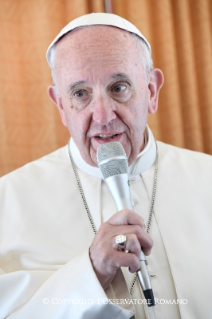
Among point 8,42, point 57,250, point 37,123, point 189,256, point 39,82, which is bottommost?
point 189,256

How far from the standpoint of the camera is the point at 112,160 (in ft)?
5.28

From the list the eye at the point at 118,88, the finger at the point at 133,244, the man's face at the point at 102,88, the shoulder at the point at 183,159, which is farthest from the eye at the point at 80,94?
the finger at the point at 133,244

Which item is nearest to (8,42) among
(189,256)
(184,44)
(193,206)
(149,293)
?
(184,44)

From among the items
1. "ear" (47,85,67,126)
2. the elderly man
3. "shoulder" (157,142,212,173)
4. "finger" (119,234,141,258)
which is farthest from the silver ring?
"shoulder" (157,142,212,173)

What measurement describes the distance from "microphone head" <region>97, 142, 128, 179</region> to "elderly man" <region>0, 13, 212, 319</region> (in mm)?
275

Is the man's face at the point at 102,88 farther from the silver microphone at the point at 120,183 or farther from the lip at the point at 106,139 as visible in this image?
the silver microphone at the point at 120,183

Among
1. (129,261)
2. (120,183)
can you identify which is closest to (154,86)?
(120,183)

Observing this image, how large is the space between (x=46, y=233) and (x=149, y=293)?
85 cm

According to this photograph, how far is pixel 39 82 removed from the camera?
10.6ft

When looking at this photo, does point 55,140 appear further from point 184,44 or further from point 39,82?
point 184,44

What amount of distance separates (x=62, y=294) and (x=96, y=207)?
0.65 metres

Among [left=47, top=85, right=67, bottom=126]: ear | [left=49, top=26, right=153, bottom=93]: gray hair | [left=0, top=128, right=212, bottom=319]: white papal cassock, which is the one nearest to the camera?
[left=0, top=128, right=212, bottom=319]: white papal cassock

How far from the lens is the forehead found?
211 cm

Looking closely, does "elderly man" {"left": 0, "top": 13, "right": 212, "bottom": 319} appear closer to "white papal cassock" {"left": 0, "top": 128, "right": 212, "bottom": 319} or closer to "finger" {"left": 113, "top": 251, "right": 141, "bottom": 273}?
"white papal cassock" {"left": 0, "top": 128, "right": 212, "bottom": 319}
